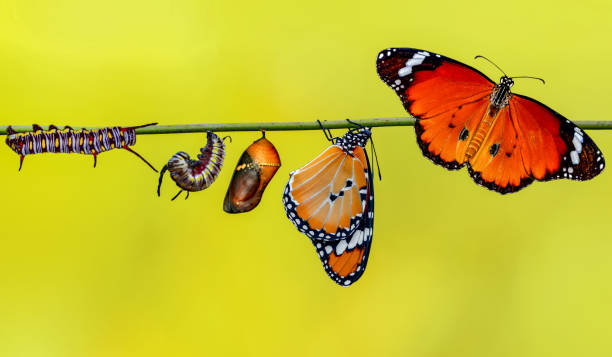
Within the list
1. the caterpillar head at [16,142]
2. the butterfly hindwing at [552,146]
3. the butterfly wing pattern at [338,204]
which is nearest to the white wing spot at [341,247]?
the butterfly wing pattern at [338,204]

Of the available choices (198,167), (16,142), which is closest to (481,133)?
(198,167)

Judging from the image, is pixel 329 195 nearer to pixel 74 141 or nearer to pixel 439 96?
pixel 439 96

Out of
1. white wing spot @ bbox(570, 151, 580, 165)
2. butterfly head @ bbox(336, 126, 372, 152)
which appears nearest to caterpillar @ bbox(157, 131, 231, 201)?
butterfly head @ bbox(336, 126, 372, 152)

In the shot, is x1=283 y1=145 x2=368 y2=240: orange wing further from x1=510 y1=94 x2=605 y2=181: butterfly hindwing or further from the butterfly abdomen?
x1=510 y1=94 x2=605 y2=181: butterfly hindwing

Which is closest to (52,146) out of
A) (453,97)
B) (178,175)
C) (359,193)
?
(178,175)

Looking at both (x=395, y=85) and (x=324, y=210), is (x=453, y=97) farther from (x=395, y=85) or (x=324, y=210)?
(x=324, y=210)

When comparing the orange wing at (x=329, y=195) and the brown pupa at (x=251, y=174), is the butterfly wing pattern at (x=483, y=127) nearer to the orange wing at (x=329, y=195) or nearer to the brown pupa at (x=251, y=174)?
the orange wing at (x=329, y=195)
